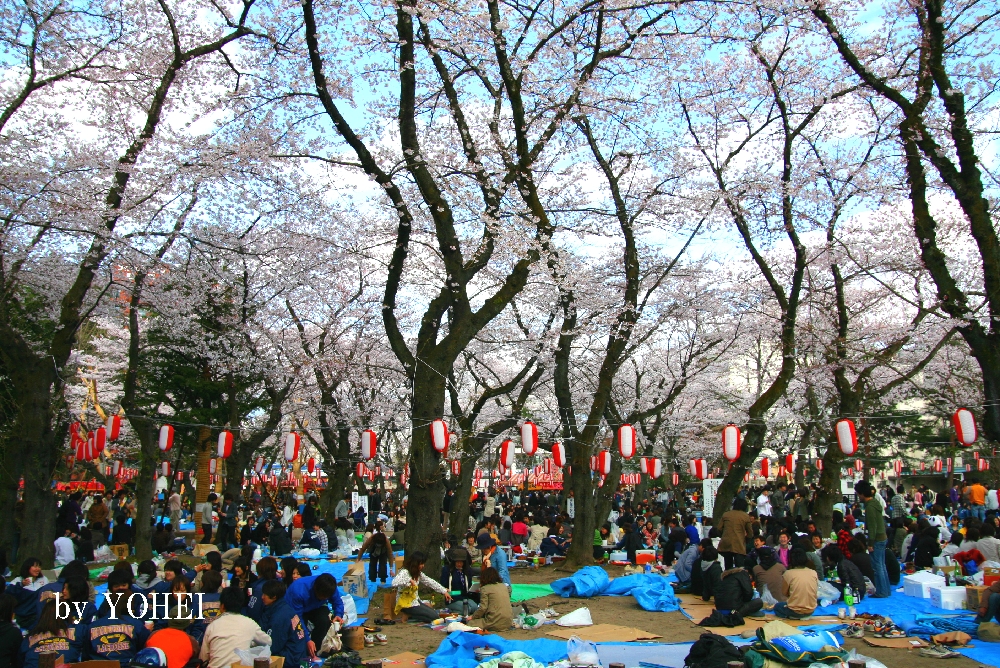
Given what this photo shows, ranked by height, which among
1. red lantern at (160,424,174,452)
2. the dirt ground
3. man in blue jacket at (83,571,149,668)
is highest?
red lantern at (160,424,174,452)

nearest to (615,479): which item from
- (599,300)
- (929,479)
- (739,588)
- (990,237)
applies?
(599,300)

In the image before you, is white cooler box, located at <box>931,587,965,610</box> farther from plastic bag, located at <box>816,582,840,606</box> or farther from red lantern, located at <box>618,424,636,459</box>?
red lantern, located at <box>618,424,636,459</box>

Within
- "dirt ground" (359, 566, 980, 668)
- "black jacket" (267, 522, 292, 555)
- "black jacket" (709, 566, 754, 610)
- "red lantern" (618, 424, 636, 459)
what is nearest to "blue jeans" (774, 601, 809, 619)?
"black jacket" (709, 566, 754, 610)

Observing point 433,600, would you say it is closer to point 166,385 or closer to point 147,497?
point 147,497

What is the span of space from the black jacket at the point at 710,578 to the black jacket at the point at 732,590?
0.45m

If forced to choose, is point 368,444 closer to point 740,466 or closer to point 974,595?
point 740,466

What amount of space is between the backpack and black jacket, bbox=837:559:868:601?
17.9 ft

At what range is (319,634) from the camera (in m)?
8.02

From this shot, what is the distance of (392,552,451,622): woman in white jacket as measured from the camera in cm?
996

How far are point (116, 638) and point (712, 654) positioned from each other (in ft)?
16.3

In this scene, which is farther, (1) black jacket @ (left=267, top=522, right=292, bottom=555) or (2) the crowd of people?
(1) black jacket @ (left=267, top=522, right=292, bottom=555)

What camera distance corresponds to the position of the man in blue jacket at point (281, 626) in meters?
6.95

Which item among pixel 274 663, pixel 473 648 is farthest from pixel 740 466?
pixel 274 663

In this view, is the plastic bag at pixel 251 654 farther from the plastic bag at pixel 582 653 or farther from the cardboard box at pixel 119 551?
the cardboard box at pixel 119 551
